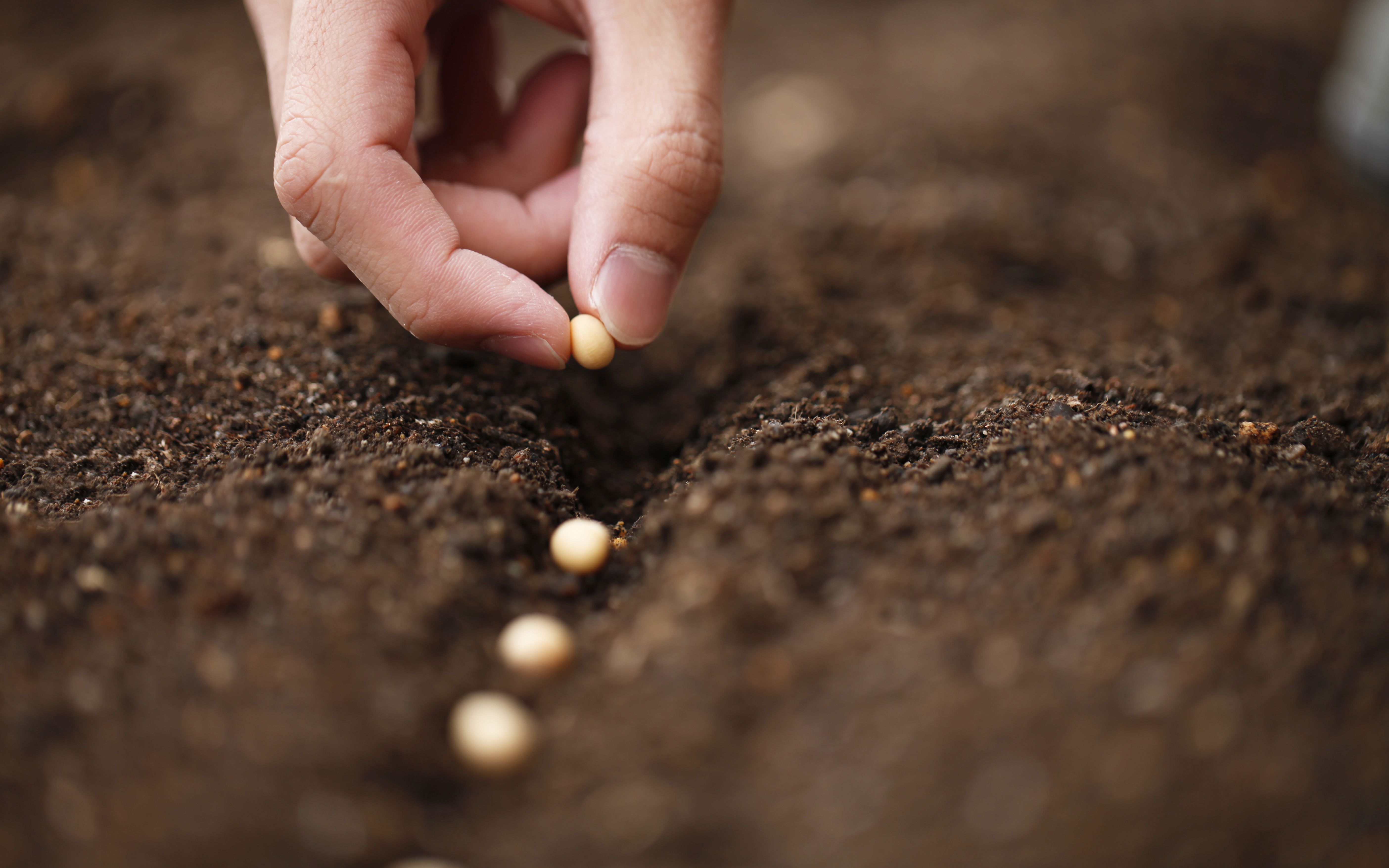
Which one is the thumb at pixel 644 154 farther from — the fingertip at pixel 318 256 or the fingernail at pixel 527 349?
the fingertip at pixel 318 256

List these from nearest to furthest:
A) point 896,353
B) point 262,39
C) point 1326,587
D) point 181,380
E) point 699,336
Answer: point 1326,587, point 262,39, point 181,380, point 896,353, point 699,336

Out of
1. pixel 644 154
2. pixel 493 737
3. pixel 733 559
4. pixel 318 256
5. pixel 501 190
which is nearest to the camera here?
pixel 493 737

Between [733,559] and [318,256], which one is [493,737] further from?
[318,256]

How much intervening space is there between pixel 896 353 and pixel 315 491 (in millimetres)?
1246

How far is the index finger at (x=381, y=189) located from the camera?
4.30ft

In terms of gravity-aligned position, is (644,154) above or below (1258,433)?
above

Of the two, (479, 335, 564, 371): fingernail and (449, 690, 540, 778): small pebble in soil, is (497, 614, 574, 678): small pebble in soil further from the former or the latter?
(479, 335, 564, 371): fingernail

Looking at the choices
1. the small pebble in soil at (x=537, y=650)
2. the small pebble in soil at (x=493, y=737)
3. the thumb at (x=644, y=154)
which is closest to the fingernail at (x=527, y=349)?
the thumb at (x=644, y=154)

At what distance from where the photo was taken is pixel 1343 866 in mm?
874

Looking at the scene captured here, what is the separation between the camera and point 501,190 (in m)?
1.72

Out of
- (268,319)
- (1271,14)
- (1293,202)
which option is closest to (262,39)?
(268,319)

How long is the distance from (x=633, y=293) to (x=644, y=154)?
23 centimetres

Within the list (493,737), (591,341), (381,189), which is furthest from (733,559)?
(381,189)

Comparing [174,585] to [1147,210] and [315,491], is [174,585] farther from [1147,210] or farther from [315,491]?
[1147,210]
